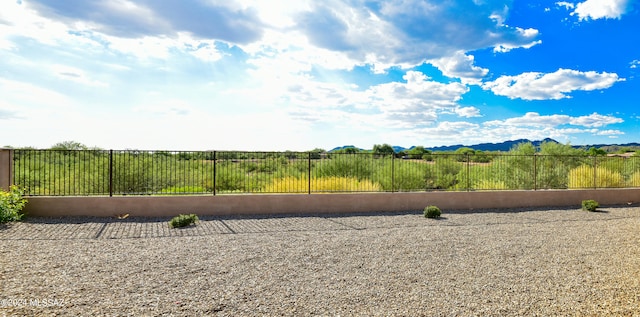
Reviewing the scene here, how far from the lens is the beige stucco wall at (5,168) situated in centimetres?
1072

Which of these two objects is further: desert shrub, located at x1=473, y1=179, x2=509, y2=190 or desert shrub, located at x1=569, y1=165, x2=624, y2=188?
desert shrub, located at x1=473, y1=179, x2=509, y2=190

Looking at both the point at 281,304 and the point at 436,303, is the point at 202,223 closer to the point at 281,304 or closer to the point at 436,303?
the point at 281,304

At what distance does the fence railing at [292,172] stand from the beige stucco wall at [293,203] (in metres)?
0.67

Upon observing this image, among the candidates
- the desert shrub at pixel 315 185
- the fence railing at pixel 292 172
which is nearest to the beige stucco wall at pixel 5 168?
the fence railing at pixel 292 172

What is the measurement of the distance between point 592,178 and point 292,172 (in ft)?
39.8

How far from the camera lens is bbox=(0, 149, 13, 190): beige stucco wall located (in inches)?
422

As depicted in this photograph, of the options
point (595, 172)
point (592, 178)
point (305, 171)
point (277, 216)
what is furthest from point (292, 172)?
point (592, 178)

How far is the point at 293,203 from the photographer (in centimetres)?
1178

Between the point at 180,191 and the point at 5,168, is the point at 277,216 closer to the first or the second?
the point at 180,191

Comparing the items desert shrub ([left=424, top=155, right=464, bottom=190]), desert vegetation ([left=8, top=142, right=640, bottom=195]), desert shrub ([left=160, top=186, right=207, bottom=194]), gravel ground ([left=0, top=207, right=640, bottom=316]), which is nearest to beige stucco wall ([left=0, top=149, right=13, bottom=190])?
desert vegetation ([left=8, top=142, right=640, bottom=195])

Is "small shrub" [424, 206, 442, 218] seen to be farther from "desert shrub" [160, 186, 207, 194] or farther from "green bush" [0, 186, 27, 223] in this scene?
"green bush" [0, 186, 27, 223]

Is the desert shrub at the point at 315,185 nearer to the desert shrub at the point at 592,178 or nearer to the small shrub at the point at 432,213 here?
the small shrub at the point at 432,213

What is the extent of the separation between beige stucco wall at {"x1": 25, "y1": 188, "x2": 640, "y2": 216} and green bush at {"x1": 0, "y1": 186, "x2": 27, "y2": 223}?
347mm

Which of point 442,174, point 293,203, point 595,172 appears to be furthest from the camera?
point 442,174
